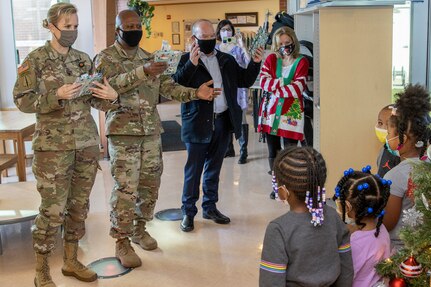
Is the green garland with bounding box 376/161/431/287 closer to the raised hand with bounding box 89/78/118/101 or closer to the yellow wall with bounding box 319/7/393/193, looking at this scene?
the raised hand with bounding box 89/78/118/101

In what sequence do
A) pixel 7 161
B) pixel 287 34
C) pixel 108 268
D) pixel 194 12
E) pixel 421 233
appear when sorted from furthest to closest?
pixel 194 12
pixel 7 161
pixel 287 34
pixel 108 268
pixel 421 233

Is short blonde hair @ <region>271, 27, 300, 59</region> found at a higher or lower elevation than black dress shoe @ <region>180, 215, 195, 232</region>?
higher

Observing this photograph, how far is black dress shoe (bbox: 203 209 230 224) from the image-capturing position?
4383mm

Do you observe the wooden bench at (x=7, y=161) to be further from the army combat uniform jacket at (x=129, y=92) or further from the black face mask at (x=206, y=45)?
the black face mask at (x=206, y=45)

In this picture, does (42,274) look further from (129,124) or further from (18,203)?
(18,203)

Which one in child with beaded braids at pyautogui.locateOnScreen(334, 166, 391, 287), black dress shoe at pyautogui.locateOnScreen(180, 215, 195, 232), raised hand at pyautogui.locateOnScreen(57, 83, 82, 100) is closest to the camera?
child with beaded braids at pyautogui.locateOnScreen(334, 166, 391, 287)

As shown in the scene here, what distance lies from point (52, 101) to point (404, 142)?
1850 millimetres

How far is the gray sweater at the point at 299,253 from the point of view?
1844 millimetres

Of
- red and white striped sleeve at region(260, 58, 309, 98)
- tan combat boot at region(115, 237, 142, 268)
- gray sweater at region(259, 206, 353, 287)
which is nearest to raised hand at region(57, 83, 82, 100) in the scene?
tan combat boot at region(115, 237, 142, 268)

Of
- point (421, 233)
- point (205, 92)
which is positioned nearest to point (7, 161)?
point (205, 92)

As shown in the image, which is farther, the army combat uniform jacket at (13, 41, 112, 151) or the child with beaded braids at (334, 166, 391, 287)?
the army combat uniform jacket at (13, 41, 112, 151)

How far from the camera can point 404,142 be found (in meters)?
2.51

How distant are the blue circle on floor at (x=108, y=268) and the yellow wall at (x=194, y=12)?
36.8 ft

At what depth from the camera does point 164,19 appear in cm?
1472
